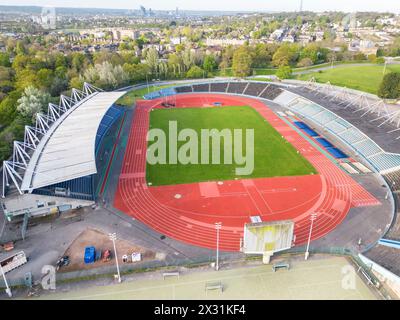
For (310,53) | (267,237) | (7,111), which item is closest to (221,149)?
(267,237)

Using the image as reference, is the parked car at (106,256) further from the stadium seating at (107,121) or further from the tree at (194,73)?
the tree at (194,73)

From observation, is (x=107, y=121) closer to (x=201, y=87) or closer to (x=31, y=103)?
(x=31, y=103)

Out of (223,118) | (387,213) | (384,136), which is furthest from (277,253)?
(223,118)

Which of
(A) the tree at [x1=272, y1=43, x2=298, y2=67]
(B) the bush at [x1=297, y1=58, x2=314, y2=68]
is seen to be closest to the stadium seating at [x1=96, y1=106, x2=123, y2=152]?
(A) the tree at [x1=272, y1=43, x2=298, y2=67]

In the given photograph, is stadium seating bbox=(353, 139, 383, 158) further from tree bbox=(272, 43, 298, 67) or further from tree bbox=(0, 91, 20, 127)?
tree bbox=(272, 43, 298, 67)

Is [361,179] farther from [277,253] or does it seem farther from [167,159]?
[167,159]

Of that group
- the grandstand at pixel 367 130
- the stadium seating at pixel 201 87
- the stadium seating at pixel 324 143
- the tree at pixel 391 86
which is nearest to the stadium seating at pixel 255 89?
the grandstand at pixel 367 130
